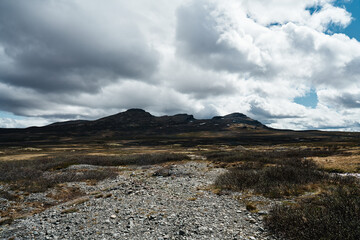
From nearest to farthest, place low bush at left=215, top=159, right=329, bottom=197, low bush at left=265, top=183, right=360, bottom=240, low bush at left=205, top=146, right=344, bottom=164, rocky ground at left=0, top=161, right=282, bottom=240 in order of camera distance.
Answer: low bush at left=265, top=183, right=360, bottom=240 < rocky ground at left=0, top=161, right=282, bottom=240 < low bush at left=215, top=159, right=329, bottom=197 < low bush at left=205, top=146, right=344, bottom=164

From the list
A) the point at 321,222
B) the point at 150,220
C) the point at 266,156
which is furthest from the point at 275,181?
the point at 266,156

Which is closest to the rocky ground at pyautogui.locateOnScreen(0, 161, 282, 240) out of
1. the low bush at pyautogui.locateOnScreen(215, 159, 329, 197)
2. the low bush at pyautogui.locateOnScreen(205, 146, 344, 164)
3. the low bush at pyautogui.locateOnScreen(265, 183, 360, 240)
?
the low bush at pyautogui.locateOnScreen(265, 183, 360, 240)

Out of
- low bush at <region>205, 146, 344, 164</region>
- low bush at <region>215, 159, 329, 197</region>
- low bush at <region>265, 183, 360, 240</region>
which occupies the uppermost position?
low bush at <region>265, 183, 360, 240</region>

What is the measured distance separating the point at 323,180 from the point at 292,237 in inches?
611

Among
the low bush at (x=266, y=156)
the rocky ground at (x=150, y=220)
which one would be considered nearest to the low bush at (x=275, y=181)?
the rocky ground at (x=150, y=220)

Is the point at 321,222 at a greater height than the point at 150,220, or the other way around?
the point at 321,222

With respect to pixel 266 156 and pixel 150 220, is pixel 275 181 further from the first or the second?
pixel 266 156

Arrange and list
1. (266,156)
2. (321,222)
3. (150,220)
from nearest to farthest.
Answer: (321,222), (150,220), (266,156)

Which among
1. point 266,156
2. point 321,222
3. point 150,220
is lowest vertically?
point 266,156

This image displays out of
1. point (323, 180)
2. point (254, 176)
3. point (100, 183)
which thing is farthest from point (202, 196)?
point (100, 183)

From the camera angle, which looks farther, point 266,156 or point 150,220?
point 266,156

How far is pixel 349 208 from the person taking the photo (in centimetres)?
1048

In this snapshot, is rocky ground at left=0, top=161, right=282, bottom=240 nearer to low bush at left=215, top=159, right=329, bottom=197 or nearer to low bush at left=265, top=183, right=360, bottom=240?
low bush at left=265, top=183, right=360, bottom=240

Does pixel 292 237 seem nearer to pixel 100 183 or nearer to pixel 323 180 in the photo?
pixel 323 180
